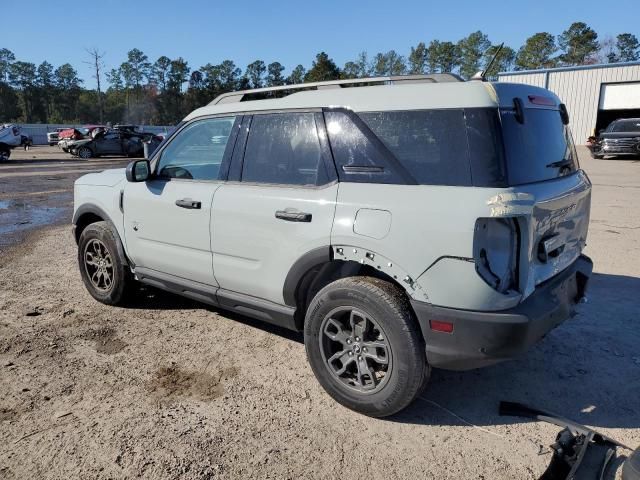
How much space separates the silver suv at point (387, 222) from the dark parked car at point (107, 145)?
27292 mm

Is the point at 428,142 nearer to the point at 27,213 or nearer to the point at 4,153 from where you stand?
the point at 27,213

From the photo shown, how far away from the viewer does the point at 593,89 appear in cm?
2875

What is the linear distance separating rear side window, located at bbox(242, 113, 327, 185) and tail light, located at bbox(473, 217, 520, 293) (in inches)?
42.1

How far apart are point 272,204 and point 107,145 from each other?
28.4 m

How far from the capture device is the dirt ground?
8.48 ft

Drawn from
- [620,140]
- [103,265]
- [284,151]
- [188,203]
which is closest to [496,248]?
[284,151]

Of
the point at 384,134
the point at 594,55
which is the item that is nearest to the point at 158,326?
the point at 384,134

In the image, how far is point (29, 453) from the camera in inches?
104

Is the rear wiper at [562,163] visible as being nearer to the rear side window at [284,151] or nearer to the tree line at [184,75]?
the rear side window at [284,151]

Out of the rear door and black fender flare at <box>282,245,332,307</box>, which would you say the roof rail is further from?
black fender flare at <box>282,245,332,307</box>

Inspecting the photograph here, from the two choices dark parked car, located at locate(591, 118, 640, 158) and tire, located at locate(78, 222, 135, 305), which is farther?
dark parked car, located at locate(591, 118, 640, 158)

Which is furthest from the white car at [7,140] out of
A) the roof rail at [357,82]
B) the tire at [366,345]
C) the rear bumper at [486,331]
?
the rear bumper at [486,331]

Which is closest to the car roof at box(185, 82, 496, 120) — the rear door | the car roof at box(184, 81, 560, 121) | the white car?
the car roof at box(184, 81, 560, 121)

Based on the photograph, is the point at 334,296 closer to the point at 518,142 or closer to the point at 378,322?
the point at 378,322
